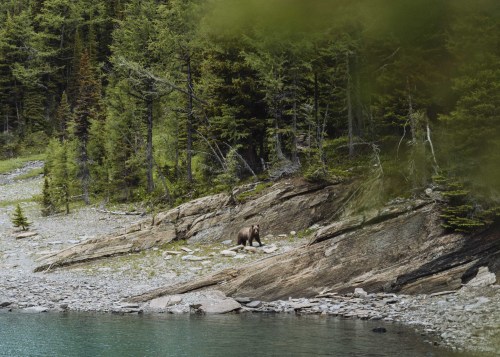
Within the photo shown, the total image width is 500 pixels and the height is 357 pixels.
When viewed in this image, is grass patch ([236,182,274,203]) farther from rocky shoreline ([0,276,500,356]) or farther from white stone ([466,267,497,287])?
white stone ([466,267,497,287])

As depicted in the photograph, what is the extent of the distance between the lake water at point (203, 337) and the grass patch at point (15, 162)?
53.1 m

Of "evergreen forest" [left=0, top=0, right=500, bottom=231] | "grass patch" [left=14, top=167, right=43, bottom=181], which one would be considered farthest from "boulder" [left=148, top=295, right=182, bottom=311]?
"grass patch" [left=14, top=167, right=43, bottom=181]

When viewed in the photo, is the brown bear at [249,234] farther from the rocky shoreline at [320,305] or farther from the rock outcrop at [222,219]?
the rocky shoreline at [320,305]

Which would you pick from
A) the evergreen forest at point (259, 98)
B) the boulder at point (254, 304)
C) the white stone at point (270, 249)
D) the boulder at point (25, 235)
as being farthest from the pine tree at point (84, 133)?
the boulder at point (254, 304)

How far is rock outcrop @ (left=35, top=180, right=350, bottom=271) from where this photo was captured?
26.4 m

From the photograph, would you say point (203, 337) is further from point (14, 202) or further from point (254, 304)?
point (14, 202)

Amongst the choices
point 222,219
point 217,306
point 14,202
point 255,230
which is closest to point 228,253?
A: point 255,230

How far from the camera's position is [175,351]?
1353 centimetres

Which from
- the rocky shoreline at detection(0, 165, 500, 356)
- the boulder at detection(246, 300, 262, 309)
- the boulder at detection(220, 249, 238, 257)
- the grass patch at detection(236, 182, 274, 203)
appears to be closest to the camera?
the rocky shoreline at detection(0, 165, 500, 356)

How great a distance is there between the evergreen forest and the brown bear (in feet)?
12.2

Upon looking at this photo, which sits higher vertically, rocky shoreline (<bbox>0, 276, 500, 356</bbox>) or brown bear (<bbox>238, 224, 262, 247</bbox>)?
brown bear (<bbox>238, 224, 262, 247</bbox>)

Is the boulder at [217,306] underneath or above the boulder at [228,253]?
underneath

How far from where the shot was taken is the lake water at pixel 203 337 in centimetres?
1314

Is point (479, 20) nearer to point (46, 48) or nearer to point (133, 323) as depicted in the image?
point (133, 323)
